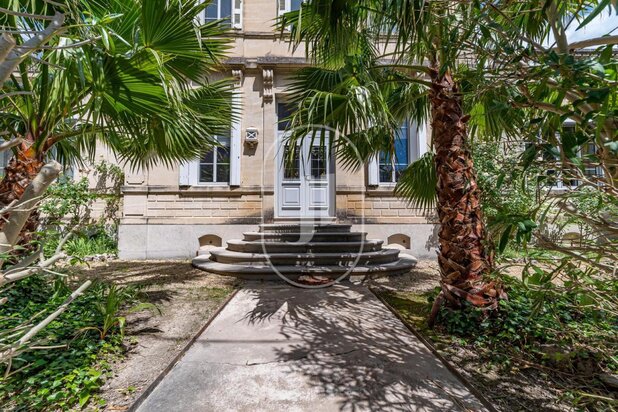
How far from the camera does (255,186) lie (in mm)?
7688

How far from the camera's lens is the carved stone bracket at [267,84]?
25.3ft

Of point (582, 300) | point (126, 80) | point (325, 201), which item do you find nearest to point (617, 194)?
point (582, 300)

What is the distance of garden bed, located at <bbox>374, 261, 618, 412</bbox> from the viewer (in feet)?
6.95

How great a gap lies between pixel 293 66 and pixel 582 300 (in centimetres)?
761

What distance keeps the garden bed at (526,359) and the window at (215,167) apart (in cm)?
577

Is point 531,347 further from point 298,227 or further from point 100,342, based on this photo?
point 298,227

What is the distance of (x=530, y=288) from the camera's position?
228 centimetres

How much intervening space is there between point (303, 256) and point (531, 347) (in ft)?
12.1

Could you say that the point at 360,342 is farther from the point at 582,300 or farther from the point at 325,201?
the point at 325,201

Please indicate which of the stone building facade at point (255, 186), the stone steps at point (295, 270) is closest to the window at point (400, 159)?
the stone building facade at point (255, 186)

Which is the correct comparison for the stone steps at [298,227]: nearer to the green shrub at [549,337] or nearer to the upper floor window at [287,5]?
the green shrub at [549,337]

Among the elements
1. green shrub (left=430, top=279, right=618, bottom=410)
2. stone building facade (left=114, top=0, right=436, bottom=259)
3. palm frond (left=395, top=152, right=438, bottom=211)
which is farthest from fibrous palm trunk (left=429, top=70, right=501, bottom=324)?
stone building facade (left=114, top=0, right=436, bottom=259)

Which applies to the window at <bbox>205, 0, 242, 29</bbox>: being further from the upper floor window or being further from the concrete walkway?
the concrete walkway

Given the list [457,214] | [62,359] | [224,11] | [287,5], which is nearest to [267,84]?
[287,5]
